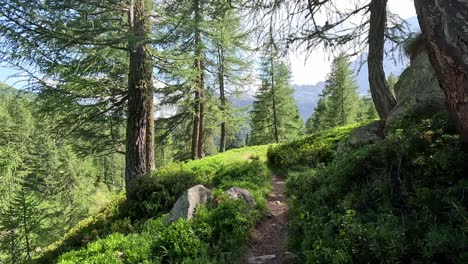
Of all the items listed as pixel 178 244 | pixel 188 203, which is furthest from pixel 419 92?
pixel 178 244

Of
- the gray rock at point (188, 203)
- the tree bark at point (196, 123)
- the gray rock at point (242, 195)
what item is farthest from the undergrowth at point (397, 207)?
the tree bark at point (196, 123)

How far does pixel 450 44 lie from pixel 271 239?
422 centimetres

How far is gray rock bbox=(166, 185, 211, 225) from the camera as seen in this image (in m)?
6.08

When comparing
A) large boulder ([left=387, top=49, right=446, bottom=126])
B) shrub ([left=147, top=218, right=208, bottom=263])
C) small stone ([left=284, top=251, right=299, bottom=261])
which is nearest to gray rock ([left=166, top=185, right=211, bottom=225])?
shrub ([left=147, top=218, right=208, bottom=263])

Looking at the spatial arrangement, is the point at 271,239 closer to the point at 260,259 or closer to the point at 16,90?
the point at 260,259

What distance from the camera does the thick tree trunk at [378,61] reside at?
21.9 ft

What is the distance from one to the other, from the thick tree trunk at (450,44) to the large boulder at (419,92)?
2.43 meters

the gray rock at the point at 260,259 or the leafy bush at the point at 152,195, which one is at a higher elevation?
the leafy bush at the point at 152,195

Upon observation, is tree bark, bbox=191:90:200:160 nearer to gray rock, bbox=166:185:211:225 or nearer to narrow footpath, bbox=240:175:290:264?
narrow footpath, bbox=240:175:290:264

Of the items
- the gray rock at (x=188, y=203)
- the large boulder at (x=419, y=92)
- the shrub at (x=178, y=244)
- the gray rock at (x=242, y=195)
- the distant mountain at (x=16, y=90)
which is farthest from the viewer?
the distant mountain at (x=16, y=90)

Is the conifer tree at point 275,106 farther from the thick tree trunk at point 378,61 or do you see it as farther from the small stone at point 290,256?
the small stone at point 290,256

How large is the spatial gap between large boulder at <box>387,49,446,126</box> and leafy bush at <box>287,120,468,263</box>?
137cm

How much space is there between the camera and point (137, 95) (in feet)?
27.9

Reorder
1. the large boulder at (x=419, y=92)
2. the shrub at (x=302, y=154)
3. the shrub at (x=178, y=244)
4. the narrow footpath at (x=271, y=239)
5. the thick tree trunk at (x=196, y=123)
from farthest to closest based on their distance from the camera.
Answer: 1. the thick tree trunk at (x=196, y=123)
2. the shrub at (x=302, y=154)
3. the large boulder at (x=419, y=92)
4. the narrow footpath at (x=271, y=239)
5. the shrub at (x=178, y=244)
